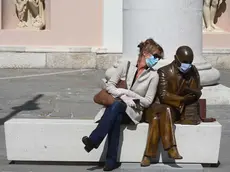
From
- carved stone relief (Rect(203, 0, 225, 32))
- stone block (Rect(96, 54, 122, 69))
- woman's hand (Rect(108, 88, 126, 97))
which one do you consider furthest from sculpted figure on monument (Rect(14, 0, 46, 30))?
woman's hand (Rect(108, 88, 126, 97))

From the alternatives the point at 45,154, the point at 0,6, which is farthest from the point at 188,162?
the point at 0,6

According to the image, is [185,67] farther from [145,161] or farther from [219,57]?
[219,57]

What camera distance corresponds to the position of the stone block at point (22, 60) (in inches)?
661

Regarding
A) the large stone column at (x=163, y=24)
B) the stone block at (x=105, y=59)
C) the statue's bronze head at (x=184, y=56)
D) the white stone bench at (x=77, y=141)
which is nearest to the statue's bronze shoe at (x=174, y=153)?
the white stone bench at (x=77, y=141)

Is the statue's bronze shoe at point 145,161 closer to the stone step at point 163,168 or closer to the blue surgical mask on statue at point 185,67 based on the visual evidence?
the stone step at point 163,168

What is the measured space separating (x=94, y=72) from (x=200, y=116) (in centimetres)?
934

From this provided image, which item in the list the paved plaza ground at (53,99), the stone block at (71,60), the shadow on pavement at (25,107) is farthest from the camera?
the stone block at (71,60)

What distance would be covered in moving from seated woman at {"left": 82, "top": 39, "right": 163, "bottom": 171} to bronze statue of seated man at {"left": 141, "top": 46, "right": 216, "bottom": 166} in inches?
4.7

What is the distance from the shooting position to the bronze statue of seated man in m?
6.25

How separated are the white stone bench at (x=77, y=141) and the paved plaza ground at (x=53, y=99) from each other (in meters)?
0.13

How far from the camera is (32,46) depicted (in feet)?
56.3

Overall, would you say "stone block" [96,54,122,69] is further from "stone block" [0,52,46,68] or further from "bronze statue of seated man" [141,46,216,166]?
"bronze statue of seated man" [141,46,216,166]

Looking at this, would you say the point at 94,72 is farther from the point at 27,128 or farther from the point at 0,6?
the point at 27,128

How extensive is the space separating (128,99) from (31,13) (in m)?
11.9
